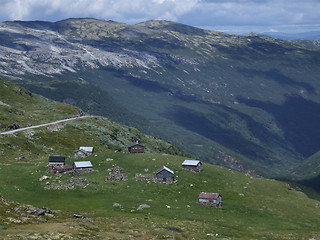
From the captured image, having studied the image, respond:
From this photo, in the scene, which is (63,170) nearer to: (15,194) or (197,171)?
(15,194)

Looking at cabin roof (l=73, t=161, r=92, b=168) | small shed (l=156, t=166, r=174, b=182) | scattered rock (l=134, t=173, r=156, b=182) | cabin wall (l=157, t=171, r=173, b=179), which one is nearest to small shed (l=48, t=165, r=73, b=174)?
cabin roof (l=73, t=161, r=92, b=168)

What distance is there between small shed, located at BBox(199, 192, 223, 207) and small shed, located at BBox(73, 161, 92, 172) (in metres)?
34.9

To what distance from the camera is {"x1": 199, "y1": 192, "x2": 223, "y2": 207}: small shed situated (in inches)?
3743

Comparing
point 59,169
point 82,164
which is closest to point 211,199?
point 82,164

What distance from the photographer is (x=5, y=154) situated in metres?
134

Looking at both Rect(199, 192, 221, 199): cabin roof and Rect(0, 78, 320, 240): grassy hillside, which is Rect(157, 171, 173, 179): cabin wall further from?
Rect(199, 192, 221, 199): cabin roof

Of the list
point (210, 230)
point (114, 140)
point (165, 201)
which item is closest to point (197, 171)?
point (165, 201)

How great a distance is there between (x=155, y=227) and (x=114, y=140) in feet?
422

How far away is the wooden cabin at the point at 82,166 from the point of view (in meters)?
110

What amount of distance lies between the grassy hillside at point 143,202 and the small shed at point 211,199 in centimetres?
181

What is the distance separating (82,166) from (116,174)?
410 inches

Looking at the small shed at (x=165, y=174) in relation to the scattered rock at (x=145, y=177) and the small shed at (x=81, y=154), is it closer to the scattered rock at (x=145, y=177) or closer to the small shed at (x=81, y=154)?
the scattered rock at (x=145, y=177)

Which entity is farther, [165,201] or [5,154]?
[5,154]

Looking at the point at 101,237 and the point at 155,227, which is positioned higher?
the point at 101,237
